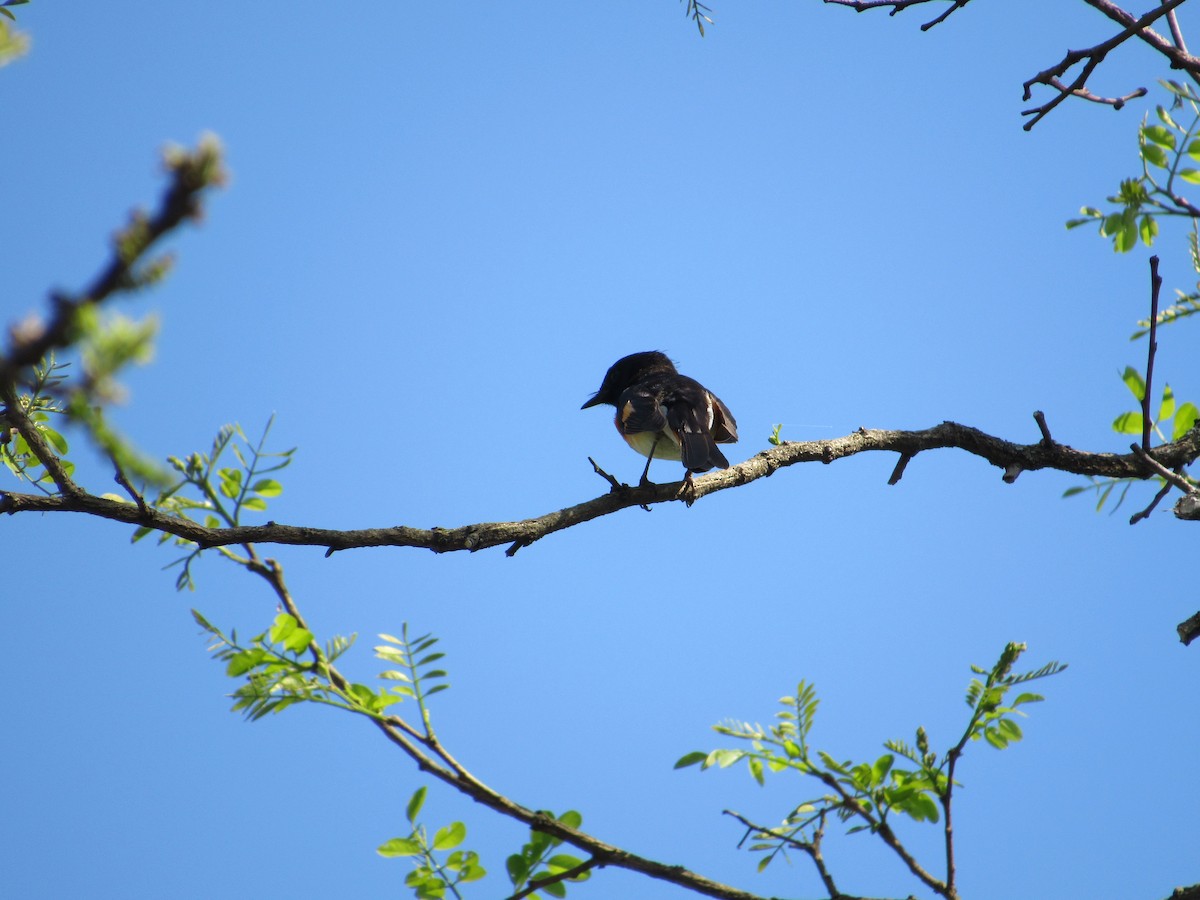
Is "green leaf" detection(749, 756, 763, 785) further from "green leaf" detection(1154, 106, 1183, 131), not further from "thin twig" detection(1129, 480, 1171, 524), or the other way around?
"green leaf" detection(1154, 106, 1183, 131)

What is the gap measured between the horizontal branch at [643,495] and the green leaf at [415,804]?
765 millimetres

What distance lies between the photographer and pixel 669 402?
222 inches

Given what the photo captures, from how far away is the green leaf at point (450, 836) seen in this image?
292 centimetres

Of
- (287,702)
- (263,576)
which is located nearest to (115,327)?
(287,702)

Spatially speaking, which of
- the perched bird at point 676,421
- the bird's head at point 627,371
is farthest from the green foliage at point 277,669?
the bird's head at point 627,371

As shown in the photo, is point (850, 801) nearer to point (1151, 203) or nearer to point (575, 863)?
point (575, 863)

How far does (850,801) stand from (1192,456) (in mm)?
2450

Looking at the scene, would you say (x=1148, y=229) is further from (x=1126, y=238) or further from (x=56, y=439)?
(x=56, y=439)

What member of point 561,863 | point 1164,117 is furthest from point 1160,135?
point 561,863

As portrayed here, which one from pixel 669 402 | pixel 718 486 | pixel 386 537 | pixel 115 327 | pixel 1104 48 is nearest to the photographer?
pixel 115 327

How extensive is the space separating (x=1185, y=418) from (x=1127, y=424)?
237 mm

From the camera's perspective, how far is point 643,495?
371 cm

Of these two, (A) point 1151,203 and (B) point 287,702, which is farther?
(A) point 1151,203

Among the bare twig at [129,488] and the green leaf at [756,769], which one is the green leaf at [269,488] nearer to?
the bare twig at [129,488]
